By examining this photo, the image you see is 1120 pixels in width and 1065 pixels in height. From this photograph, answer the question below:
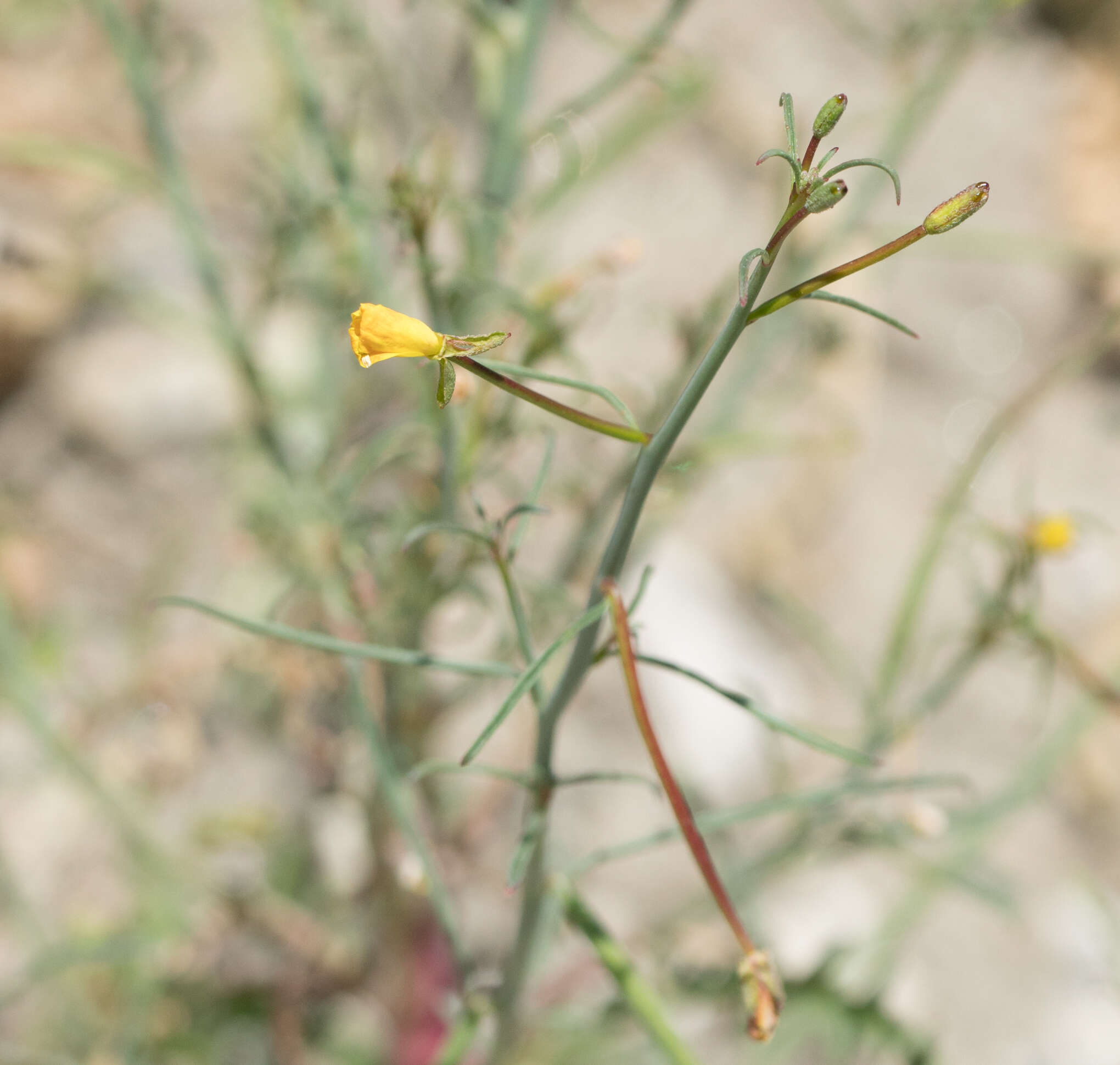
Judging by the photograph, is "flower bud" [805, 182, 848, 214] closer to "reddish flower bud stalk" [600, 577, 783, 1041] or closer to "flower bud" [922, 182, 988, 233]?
"flower bud" [922, 182, 988, 233]

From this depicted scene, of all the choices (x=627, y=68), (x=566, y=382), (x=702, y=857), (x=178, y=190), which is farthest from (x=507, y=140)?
(x=702, y=857)

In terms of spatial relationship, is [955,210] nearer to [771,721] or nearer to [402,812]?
[771,721]

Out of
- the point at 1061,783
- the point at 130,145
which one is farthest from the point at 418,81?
the point at 1061,783

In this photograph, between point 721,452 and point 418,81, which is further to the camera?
point 418,81

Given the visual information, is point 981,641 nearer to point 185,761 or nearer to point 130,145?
point 185,761

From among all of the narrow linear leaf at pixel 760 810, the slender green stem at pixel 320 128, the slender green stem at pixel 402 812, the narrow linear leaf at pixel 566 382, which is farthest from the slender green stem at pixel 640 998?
the slender green stem at pixel 320 128

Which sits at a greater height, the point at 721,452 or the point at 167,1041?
the point at 721,452

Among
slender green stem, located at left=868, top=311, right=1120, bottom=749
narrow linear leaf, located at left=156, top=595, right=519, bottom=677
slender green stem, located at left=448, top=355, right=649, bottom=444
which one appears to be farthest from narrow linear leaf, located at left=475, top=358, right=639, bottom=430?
slender green stem, located at left=868, top=311, right=1120, bottom=749
